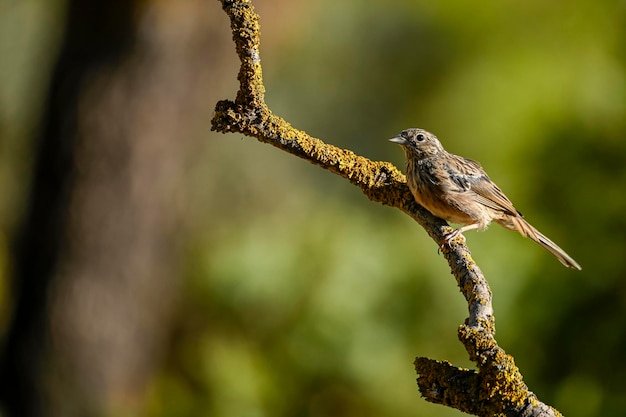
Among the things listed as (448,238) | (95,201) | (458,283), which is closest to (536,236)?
(448,238)

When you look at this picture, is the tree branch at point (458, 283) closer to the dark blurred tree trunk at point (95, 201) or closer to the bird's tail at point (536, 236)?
the bird's tail at point (536, 236)

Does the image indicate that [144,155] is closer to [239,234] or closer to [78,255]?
[78,255]

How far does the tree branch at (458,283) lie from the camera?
7.92 feet

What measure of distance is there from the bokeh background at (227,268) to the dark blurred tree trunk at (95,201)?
15 mm

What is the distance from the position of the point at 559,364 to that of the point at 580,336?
265 mm

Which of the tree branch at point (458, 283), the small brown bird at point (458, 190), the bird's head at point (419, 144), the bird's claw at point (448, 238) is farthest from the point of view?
the bird's head at point (419, 144)

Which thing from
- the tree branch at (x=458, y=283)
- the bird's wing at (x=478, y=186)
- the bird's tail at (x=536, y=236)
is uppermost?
the bird's wing at (x=478, y=186)

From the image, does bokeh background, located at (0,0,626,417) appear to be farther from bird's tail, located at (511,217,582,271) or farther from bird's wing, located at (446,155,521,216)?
bird's wing, located at (446,155,521,216)

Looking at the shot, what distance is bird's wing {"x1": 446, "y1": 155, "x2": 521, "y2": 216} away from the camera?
4.74m

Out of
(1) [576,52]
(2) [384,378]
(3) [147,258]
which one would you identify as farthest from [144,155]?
(1) [576,52]

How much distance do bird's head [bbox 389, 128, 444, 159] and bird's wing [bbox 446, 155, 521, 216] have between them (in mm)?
130

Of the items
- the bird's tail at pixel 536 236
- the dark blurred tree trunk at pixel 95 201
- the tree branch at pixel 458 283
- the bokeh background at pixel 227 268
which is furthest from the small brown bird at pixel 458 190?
the dark blurred tree trunk at pixel 95 201

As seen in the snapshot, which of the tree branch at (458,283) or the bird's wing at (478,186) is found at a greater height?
the bird's wing at (478,186)

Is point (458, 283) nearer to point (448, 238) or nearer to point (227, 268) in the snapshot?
point (448, 238)
